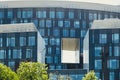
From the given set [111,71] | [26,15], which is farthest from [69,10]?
[111,71]

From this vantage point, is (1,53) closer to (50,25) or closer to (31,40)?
(31,40)

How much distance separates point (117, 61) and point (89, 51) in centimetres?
582

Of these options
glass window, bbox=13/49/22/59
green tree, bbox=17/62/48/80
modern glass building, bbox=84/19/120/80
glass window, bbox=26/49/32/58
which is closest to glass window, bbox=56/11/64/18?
glass window, bbox=13/49/22/59

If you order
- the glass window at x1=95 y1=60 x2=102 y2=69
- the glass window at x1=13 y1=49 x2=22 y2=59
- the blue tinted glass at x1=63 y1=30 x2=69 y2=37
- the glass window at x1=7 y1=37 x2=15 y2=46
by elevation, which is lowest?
the glass window at x1=95 y1=60 x2=102 y2=69

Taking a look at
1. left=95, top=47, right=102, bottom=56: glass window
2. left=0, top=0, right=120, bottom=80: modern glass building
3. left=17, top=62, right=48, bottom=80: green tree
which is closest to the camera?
left=17, top=62, right=48, bottom=80: green tree

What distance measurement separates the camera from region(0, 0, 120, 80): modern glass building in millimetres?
138750

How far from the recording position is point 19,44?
4309 inches

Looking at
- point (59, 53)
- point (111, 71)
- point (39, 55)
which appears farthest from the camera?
point (59, 53)

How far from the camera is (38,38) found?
10981cm

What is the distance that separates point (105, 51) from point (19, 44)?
18205mm

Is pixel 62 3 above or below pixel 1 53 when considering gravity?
above

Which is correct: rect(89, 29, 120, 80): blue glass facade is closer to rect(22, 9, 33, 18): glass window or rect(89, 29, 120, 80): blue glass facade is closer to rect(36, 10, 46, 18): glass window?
rect(36, 10, 46, 18): glass window

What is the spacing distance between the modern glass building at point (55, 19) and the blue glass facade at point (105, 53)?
109 feet

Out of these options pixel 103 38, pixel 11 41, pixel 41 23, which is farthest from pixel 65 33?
pixel 103 38
